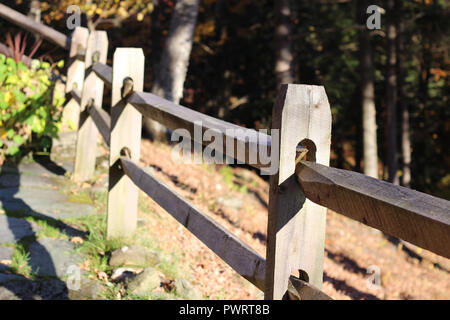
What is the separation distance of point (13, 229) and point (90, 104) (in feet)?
6.70

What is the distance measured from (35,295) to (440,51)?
765 inches

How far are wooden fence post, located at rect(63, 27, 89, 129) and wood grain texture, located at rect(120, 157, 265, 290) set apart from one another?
3420 millimetres

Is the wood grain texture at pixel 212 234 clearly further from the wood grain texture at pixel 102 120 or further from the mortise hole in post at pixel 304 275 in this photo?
the wood grain texture at pixel 102 120

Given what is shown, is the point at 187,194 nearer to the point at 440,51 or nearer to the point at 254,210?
the point at 254,210

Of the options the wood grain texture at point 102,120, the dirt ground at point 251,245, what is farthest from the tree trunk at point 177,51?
the wood grain texture at point 102,120

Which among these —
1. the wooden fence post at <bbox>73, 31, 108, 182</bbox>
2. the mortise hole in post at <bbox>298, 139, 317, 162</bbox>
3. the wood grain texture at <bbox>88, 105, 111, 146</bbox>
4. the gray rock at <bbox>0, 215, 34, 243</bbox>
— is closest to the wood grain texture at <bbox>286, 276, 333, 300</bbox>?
the mortise hole in post at <bbox>298, 139, 317, 162</bbox>

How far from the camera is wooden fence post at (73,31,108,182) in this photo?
6.01 m

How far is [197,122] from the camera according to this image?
292cm

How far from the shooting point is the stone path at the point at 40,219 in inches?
138

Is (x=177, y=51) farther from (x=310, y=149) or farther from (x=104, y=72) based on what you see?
(x=310, y=149)

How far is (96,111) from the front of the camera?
220 inches

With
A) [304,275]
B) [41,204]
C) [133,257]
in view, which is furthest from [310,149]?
[41,204]

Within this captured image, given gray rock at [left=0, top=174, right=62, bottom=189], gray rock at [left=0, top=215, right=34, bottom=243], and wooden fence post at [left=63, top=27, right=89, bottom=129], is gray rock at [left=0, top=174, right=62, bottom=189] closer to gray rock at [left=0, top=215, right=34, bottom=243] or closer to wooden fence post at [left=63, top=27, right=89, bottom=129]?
gray rock at [left=0, top=215, right=34, bottom=243]
